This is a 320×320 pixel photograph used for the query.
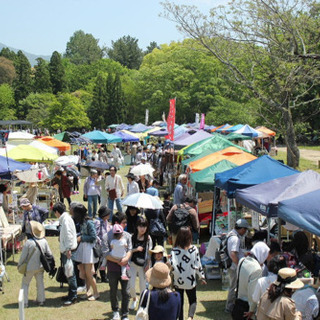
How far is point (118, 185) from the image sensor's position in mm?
12500

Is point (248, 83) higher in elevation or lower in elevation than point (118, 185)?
higher

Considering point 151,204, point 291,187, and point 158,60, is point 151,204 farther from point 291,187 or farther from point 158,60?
point 158,60

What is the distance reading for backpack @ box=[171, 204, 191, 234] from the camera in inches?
336

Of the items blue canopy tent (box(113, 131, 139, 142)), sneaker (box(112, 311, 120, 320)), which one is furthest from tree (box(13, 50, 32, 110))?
sneaker (box(112, 311, 120, 320))

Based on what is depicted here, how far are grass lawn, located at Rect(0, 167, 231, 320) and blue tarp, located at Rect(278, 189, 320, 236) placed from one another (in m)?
1.83

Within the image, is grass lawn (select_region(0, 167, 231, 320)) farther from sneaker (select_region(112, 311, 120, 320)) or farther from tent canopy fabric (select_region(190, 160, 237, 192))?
tent canopy fabric (select_region(190, 160, 237, 192))

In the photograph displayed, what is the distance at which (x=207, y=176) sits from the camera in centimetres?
1068

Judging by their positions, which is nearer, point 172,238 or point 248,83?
point 172,238

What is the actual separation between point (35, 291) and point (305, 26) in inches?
569

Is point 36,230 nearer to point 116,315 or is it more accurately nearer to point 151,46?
point 116,315

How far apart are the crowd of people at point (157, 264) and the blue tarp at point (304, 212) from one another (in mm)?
214

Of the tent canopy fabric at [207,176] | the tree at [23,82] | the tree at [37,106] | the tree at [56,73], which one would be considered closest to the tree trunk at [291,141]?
the tent canopy fabric at [207,176]

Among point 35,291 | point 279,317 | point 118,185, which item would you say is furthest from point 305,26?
point 279,317

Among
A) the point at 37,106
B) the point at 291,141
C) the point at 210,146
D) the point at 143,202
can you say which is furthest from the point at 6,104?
the point at 143,202
